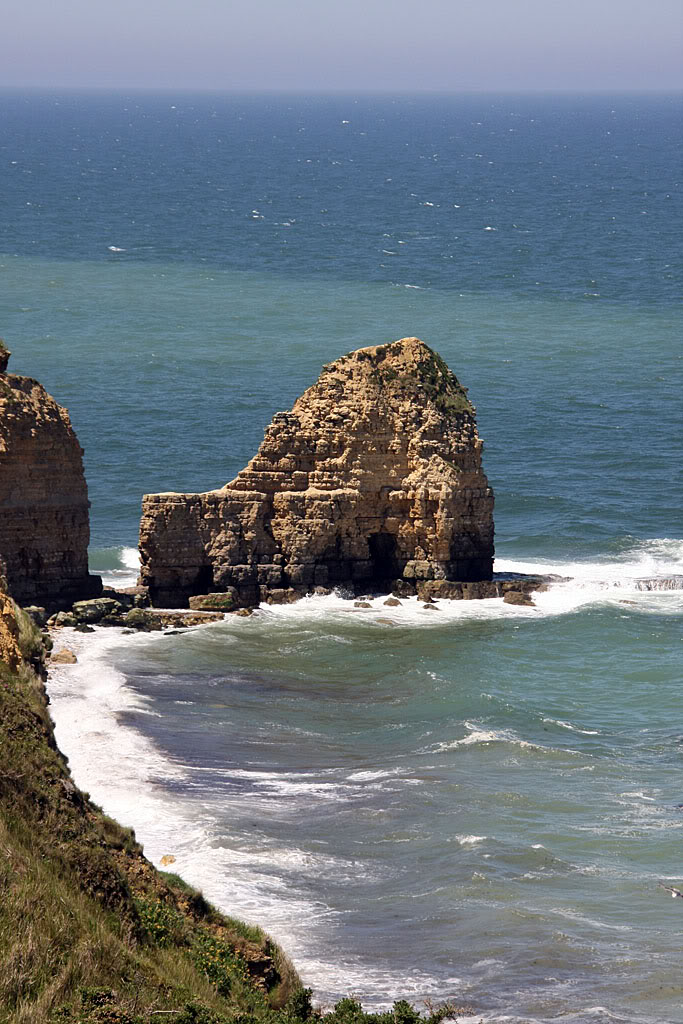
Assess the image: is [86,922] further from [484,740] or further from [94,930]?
[484,740]

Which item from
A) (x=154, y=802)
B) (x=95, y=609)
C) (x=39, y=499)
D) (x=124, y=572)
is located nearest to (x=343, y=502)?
(x=95, y=609)

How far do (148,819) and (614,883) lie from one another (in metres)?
9.55

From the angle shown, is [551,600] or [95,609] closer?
[95,609]

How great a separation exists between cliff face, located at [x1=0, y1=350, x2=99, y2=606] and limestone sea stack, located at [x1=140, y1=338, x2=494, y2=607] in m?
2.59

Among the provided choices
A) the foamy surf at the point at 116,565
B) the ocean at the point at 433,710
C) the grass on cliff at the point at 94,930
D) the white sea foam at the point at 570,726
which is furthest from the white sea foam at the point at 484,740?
the foamy surf at the point at 116,565

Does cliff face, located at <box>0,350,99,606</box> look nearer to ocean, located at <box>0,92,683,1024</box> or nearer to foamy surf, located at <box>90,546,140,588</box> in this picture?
ocean, located at <box>0,92,683,1024</box>

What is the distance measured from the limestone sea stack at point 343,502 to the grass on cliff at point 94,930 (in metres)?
26.4

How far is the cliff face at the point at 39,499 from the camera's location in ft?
174

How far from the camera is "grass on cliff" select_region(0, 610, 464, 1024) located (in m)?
23.3

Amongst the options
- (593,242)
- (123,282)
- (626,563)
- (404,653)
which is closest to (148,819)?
(404,653)

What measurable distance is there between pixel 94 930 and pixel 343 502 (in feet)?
108

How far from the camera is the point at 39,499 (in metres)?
53.8

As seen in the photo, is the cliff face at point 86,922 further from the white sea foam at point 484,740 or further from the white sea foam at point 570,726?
the white sea foam at point 570,726

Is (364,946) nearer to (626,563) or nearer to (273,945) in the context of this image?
(273,945)
